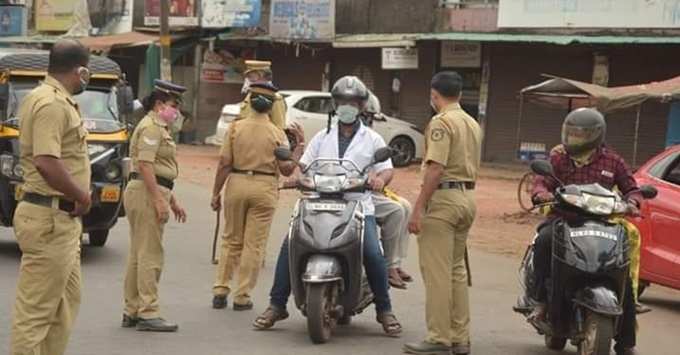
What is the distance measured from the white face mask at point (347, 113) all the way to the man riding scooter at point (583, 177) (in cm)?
142

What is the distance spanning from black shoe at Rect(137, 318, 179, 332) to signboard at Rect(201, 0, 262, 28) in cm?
2398

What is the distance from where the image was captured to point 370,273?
28.1 feet

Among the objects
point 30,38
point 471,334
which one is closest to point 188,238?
point 471,334

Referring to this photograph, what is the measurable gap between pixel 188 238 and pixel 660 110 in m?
13.9

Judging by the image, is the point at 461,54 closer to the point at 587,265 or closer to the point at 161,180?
the point at 161,180

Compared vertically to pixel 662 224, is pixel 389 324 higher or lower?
lower

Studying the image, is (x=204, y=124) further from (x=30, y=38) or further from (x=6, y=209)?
(x=6, y=209)

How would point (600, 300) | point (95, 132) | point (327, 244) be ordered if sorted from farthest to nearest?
point (95, 132)
point (327, 244)
point (600, 300)

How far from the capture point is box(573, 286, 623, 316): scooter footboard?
7.25 metres

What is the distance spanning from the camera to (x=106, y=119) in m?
12.9

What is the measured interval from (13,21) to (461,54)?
19466 millimetres

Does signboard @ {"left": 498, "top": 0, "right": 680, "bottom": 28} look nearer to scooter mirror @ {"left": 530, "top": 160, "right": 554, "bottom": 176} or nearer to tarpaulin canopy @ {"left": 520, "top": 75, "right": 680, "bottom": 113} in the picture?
tarpaulin canopy @ {"left": 520, "top": 75, "right": 680, "bottom": 113}

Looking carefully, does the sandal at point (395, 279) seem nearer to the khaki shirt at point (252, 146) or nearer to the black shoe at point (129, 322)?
the khaki shirt at point (252, 146)

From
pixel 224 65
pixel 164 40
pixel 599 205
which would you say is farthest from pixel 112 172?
pixel 224 65
